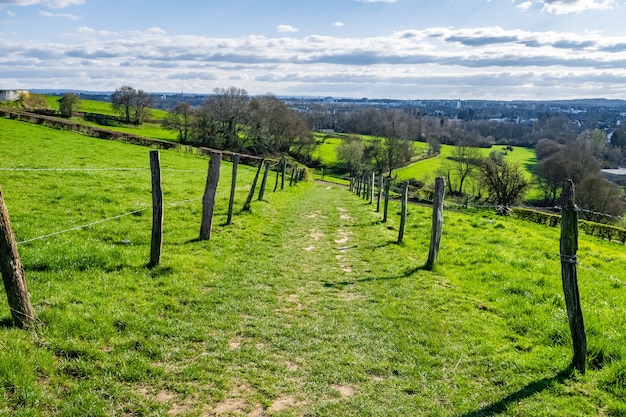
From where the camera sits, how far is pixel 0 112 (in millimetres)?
47844

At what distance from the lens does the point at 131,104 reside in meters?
87.1

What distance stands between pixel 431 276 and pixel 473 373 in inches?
196

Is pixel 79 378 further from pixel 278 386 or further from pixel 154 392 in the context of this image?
pixel 278 386

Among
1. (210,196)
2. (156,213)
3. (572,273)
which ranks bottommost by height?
(572,273)

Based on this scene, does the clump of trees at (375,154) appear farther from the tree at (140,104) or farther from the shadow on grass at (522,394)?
the shadow on grass at (522,394)

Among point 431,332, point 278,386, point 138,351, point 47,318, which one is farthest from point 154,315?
point 431,332

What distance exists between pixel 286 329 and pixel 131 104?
296 feet

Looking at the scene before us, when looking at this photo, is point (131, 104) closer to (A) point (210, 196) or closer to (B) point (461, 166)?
(B) point (461, 166)

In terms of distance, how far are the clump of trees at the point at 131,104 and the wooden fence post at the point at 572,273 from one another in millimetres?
90004

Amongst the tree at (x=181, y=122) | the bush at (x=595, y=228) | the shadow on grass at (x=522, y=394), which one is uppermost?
the tree at (x=181, y=122)

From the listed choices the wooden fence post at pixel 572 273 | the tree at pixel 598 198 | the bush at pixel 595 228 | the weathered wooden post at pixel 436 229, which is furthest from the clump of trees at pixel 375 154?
the wooden fence post at pixel 572 273

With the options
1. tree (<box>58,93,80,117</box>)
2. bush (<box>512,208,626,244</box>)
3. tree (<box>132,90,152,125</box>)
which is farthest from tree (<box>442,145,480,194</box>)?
tree (<box>58,93,80,117</box>)

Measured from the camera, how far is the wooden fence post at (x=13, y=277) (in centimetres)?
626

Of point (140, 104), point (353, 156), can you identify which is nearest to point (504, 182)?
point (353, 156)
